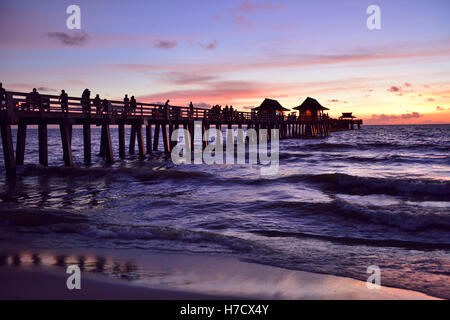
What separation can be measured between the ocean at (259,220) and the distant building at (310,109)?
47.7m

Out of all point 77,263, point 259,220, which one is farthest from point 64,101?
point 77,263

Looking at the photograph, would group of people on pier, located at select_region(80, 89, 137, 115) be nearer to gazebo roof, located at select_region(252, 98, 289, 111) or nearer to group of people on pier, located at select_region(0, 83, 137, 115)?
group of people on pier, located at select_region(0, 83, 137, 115)

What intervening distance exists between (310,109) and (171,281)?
60.3 metres

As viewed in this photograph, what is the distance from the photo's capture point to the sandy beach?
412 centimetres

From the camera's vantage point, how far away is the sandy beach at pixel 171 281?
4117 mm

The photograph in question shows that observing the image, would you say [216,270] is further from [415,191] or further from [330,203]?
[415,191]

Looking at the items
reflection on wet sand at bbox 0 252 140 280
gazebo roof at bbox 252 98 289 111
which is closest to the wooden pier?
reflection on wet sand at bbox 0 252 140 280

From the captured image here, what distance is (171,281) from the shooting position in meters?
4.58

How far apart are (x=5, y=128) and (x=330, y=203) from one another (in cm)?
1235

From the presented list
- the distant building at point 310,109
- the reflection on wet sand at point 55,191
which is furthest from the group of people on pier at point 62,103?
the distant building at point 310,109

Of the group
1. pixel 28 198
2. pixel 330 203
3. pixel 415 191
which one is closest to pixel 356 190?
pixel 415 191

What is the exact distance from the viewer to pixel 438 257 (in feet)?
19.3

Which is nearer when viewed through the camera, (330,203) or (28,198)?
(330,203)

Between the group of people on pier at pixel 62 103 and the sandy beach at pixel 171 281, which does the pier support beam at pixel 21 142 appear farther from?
the sandy beach at pixel 171 281
